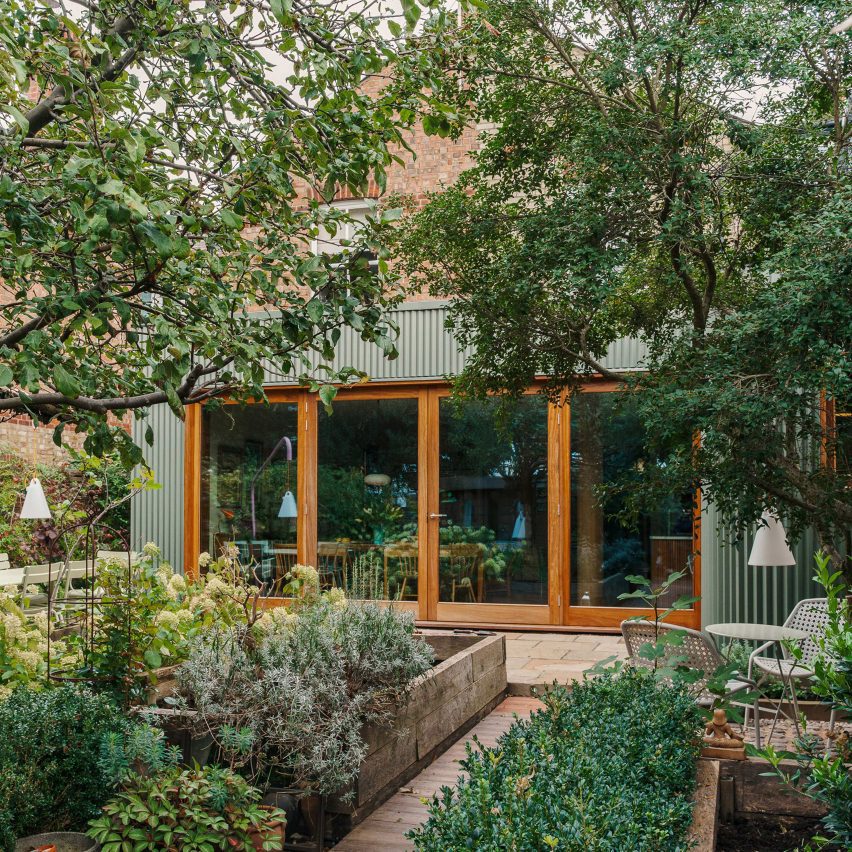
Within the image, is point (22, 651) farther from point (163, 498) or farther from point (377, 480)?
point (163, 498)

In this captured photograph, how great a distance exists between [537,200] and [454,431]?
5124mm

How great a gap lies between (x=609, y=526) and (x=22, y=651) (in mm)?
7210

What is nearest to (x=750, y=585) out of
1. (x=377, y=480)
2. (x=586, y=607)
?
(x=586, y=607)

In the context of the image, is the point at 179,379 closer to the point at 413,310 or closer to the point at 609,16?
the point at 609,16

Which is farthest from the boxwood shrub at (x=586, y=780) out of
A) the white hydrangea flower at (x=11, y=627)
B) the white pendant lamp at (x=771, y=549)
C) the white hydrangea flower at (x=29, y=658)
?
the white pendant lamp at (x=771, y=549)

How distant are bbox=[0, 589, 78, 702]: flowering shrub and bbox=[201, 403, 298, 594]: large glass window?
634cm

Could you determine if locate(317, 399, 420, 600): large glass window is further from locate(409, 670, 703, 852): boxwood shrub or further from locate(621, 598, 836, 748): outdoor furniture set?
locate(409, 670, 703, 852): boxwood shrub

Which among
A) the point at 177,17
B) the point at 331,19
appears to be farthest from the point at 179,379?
the point at 331,19

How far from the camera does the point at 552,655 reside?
8.84m

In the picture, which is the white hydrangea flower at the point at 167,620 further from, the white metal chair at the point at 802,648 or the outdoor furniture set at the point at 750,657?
the white metal chair at the point at 802,648

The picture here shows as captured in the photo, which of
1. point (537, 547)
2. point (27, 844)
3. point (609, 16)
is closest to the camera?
point (27, 844)

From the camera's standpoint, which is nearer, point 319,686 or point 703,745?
point 703,745

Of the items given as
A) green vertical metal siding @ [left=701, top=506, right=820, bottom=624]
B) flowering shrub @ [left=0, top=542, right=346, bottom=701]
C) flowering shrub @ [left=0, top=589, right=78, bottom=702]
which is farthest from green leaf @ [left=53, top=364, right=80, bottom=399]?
green vertical metal siding @ [left=701, top=506, right=820, bottom=624]

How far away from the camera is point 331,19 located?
13.6ft
